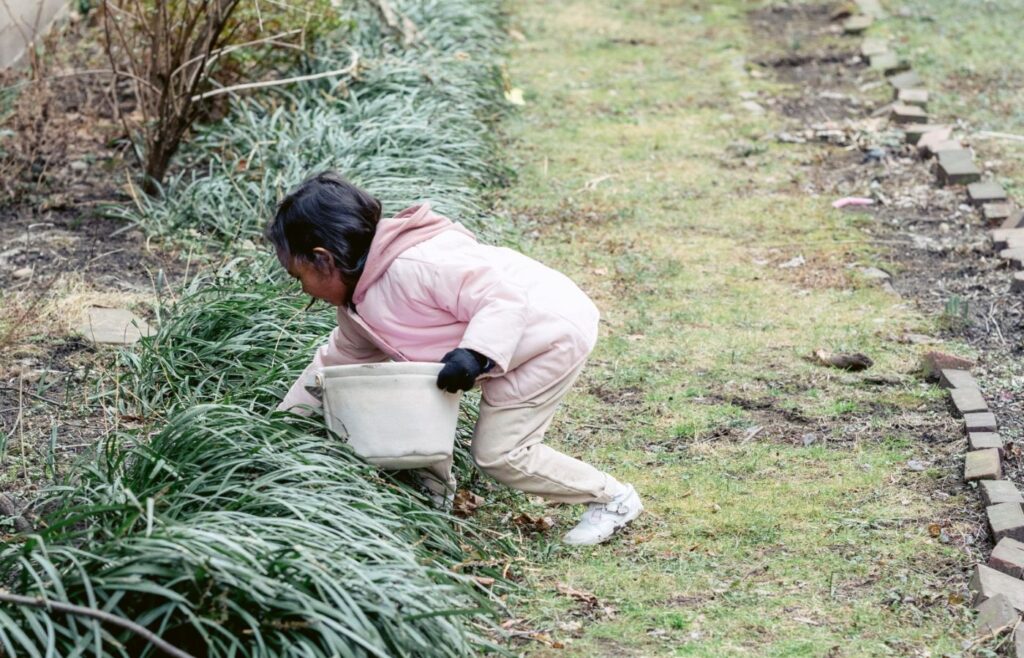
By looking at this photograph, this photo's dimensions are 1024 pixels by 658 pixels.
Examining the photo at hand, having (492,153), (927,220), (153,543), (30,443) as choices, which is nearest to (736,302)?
(927,220)

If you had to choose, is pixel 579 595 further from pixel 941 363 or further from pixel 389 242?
pixel 941 363

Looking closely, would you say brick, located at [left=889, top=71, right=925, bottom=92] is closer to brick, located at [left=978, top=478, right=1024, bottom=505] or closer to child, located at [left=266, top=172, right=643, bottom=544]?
brick, located at [left=978, top=478, right=1024, bottom=505]

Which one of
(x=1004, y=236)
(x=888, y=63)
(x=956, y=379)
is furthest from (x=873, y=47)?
(x=956, y=379)

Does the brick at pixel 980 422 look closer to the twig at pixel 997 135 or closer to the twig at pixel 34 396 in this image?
the twig at pixel 34 396

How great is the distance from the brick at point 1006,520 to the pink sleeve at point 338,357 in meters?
1.88

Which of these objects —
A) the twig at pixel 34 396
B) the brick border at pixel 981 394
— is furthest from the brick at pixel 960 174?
the twig at pixel 34 396

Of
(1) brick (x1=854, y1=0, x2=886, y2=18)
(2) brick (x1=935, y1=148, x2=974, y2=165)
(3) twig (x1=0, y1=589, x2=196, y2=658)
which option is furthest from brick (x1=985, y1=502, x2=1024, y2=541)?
(1) brick (x1=854, y1=0, x2=886, y2=18)

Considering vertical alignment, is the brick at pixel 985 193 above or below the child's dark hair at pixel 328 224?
below

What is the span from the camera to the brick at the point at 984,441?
4607 mm

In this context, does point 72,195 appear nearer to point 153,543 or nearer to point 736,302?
point 736,302

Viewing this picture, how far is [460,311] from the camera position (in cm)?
388

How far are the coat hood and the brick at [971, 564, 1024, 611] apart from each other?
180cm

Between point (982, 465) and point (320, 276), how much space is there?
7.30 feet

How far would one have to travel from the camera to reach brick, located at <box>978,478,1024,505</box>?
13.8 ft
